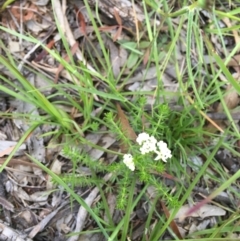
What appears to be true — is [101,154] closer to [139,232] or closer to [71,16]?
[139,232]

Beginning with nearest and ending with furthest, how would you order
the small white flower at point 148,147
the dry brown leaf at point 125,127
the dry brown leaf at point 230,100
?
the small white flower at point 148,147 → the dry brown leaf at point 125,127 → the dry brown leaf at point 230,100

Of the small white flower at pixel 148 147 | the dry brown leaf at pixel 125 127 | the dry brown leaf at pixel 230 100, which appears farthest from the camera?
the dry brown leaf at pixel 230 100

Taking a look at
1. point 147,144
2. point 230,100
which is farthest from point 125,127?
point 230,100

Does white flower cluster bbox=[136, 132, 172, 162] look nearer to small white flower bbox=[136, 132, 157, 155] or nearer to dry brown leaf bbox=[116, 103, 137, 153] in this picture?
small white flower bbox=[136, 132, 157, 155]

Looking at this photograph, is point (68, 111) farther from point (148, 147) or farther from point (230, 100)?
point (230, 100)

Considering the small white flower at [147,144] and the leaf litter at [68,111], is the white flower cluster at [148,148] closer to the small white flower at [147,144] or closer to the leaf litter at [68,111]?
the small white flower at [147,144]

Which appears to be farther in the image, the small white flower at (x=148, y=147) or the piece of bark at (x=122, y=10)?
the piece of bark at (x=122, y=10)

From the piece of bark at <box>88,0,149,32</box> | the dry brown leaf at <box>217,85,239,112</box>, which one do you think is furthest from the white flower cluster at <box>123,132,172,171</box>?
the piece of bark at <box>88,0,149,32</box>

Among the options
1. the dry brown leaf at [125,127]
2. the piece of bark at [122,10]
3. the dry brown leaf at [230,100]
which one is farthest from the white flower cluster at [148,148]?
the piece of bark at [122,10]

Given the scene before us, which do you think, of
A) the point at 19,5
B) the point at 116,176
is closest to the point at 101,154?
the point at 116,176
